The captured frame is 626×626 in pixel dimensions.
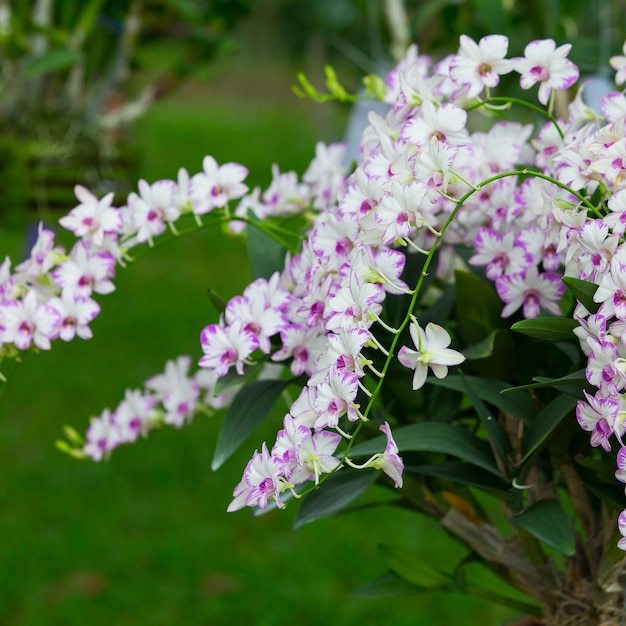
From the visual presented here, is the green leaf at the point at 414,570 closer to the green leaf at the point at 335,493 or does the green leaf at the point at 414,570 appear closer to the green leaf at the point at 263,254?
the green leaf at the point at 335,493

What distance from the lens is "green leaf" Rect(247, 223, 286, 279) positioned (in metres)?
0.65

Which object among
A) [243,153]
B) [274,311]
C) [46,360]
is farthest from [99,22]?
[243,153]

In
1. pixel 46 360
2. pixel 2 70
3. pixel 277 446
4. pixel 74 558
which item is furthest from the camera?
pixel 46 360

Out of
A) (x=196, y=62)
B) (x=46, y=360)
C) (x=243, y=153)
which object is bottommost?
(x=46, y=360)

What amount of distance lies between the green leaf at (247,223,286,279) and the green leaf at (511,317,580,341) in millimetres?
208

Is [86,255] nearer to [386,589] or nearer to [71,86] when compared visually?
[386,589]

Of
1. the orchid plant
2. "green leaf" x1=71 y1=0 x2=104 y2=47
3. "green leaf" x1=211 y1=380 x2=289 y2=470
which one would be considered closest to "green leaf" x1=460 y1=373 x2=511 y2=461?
the orchid plant

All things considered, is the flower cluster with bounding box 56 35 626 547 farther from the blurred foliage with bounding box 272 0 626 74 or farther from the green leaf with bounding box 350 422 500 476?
the blurred foliage with bounding box 272 0 626 74

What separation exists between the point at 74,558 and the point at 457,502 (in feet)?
5.33

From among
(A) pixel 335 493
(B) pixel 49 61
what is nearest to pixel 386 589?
(A) pixel 335 493

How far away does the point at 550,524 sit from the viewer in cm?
55

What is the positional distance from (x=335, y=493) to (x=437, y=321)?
0.13 meters

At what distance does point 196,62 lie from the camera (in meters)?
1.77

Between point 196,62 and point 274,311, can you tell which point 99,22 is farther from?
point 274,311
